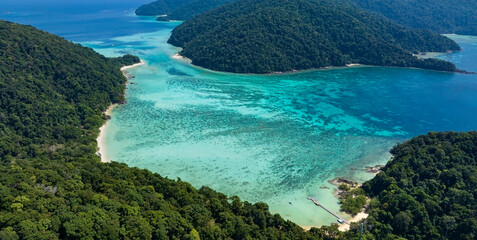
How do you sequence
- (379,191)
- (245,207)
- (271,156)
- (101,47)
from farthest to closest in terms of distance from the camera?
(101,47)
(271,156)
(379,191)
(245,207)

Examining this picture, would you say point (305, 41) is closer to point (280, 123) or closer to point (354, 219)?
point (280, 123)

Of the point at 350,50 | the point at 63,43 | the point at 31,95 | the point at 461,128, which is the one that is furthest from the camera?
the point at 350,50

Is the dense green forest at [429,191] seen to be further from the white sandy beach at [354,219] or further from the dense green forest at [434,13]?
the dense green forest at [434,13]

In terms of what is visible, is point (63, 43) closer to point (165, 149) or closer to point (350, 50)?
point (165, 149)

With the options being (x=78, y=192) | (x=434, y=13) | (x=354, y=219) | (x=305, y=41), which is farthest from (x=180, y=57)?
(x=434, y=13)

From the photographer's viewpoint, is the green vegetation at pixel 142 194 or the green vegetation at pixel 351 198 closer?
the green vegetation at pixel 142 194

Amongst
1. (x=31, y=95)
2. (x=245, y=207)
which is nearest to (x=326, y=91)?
(x=245, y=207)

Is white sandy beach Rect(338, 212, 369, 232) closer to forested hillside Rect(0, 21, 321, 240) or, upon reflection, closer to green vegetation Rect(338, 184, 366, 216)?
green vegetation Rect(338, 184, 366, 216)

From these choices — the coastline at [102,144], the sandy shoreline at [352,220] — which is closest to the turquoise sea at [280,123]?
the coastline at [102,144]
